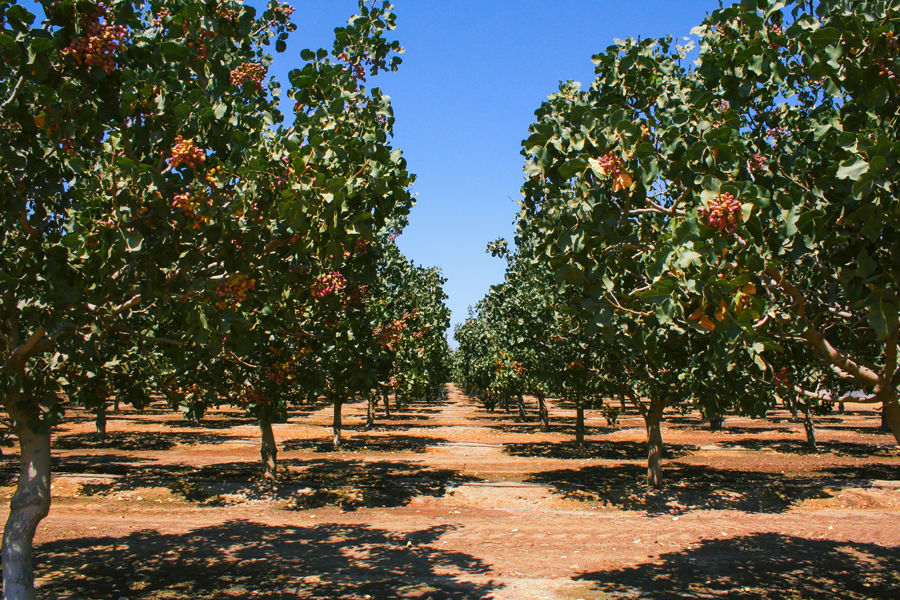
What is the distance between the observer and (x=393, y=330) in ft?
38.7

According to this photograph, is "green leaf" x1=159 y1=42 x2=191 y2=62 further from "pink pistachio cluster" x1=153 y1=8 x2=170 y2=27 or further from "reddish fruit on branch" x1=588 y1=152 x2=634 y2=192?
"reddish fruit on branch" x1=588 y1=152 x2=634 y2=192

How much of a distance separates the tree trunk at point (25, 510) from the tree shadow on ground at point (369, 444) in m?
20.6

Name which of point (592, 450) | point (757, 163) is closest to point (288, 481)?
point (592, 450)

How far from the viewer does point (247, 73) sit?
666cm

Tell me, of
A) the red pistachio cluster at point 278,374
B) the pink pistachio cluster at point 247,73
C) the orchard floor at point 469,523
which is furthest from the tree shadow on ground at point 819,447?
the pink pistachio cluster at point 247,73

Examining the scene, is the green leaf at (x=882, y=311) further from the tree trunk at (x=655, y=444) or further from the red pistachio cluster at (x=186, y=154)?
the tree trunk at (x=655, y=444)

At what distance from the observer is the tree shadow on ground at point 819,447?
25391 millimetres

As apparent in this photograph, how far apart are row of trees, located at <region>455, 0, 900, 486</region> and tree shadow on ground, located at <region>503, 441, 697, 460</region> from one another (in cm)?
1949

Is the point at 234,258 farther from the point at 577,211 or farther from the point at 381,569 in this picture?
the point at 381,569

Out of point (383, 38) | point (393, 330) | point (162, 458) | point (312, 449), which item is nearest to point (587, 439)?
point (312, 449)

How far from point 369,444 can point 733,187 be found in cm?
2717

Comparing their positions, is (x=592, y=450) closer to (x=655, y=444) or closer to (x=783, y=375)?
(x=655, y=444)

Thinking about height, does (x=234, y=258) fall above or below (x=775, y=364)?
above

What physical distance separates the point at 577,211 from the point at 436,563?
24.6ft
